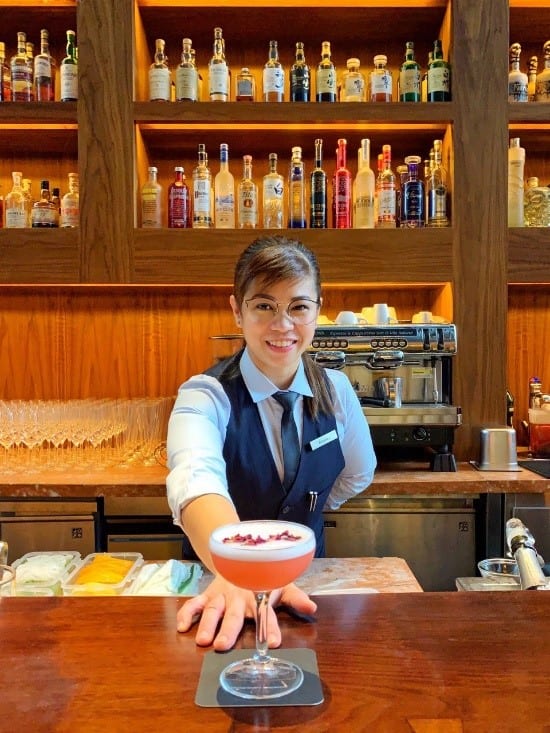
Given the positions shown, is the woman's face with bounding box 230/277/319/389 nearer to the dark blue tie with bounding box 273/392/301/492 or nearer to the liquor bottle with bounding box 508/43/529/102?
the dark blue tie with bounding box 273/392/301/492

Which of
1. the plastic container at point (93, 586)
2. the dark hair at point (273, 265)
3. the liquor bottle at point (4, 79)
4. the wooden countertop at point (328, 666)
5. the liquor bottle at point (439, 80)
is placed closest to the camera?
the wooden countertop at point (328, 666)

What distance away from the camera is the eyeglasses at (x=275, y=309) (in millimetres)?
1562

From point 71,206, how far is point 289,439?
5.88ft

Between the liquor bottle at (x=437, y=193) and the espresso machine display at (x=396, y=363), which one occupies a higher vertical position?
the liquor bottle at (x=437, y=193)

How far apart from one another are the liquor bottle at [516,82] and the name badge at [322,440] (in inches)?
78.7

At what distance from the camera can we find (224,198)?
296 centimetres

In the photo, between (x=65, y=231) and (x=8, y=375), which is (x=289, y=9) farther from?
(x=8, y=375)

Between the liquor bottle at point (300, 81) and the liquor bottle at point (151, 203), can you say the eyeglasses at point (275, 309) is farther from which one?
the liquor bottle at point (300, 81)

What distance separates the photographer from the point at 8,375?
329 cm

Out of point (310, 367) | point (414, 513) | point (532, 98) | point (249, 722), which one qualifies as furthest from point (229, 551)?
point (532, 98)

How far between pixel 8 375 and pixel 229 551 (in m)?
2.85

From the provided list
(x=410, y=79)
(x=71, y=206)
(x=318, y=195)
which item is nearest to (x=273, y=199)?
(x=318, y=195)

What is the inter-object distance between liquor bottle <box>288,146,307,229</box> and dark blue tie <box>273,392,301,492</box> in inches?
53.7

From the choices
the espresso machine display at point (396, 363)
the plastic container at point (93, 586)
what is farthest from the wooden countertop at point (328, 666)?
the espresso machine display at point (396, 363)
